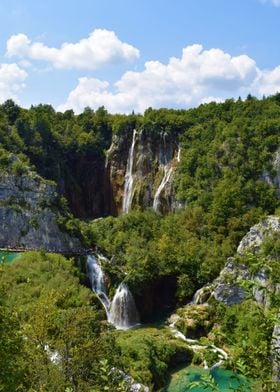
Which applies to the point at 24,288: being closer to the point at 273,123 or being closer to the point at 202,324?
the point at 202,324

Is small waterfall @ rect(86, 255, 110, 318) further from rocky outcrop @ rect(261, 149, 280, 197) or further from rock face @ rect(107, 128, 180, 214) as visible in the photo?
rocky outcrop @ rect(261, 149, 280, 197)

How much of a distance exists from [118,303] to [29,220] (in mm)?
12156

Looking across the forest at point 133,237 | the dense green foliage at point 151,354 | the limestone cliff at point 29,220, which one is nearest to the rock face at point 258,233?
the forest at point 133,237

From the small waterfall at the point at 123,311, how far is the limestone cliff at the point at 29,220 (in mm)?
7476

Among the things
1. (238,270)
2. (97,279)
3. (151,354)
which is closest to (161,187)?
(97,279)

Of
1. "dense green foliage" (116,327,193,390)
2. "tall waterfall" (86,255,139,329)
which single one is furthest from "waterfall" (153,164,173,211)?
"dense green foliage" (116,327,193,390)

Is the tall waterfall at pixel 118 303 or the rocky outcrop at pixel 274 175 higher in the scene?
the rocky outcrop at pixel 274 175

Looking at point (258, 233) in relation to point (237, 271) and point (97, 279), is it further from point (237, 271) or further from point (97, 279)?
point (97, 279)


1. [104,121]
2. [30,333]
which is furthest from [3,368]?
[104,121]

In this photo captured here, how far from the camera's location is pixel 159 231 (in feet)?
157

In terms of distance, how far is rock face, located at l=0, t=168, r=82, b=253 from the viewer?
43.8 meters

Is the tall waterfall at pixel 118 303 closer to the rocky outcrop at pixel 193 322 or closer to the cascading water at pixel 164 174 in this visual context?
the rocky outcrop at pixel 193 322

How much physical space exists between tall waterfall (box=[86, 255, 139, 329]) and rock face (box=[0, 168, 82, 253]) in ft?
16.3

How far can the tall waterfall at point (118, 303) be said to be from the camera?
3759 cm
